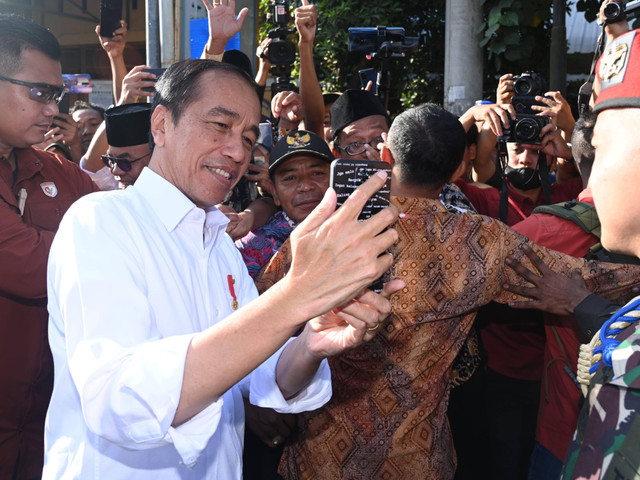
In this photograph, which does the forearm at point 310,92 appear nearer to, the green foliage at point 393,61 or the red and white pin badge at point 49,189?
the red and white pin badge at point 49,189

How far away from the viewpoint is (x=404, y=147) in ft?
8.33

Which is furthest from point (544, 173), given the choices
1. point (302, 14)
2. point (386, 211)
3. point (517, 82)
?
point (386, 211)

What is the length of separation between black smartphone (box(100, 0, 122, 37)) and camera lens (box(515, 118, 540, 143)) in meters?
2.69

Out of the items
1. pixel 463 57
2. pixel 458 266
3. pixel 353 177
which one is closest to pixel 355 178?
pixel 353 177

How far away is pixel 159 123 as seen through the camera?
1.84 meters

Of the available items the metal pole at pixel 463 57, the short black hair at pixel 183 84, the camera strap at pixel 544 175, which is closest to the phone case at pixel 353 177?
the short black hair at pixel 183 84

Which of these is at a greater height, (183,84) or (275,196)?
(183,84)

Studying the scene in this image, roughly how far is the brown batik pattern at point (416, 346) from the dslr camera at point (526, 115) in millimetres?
1322

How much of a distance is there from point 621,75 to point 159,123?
1.32 metres

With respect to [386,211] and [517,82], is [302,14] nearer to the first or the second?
[517,82]

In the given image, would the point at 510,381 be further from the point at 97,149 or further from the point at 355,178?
the point at 97,149

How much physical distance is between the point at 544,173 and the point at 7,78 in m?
2.97

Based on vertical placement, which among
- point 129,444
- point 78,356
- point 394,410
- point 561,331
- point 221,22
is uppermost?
point 221,22

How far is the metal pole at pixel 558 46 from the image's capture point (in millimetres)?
6154
